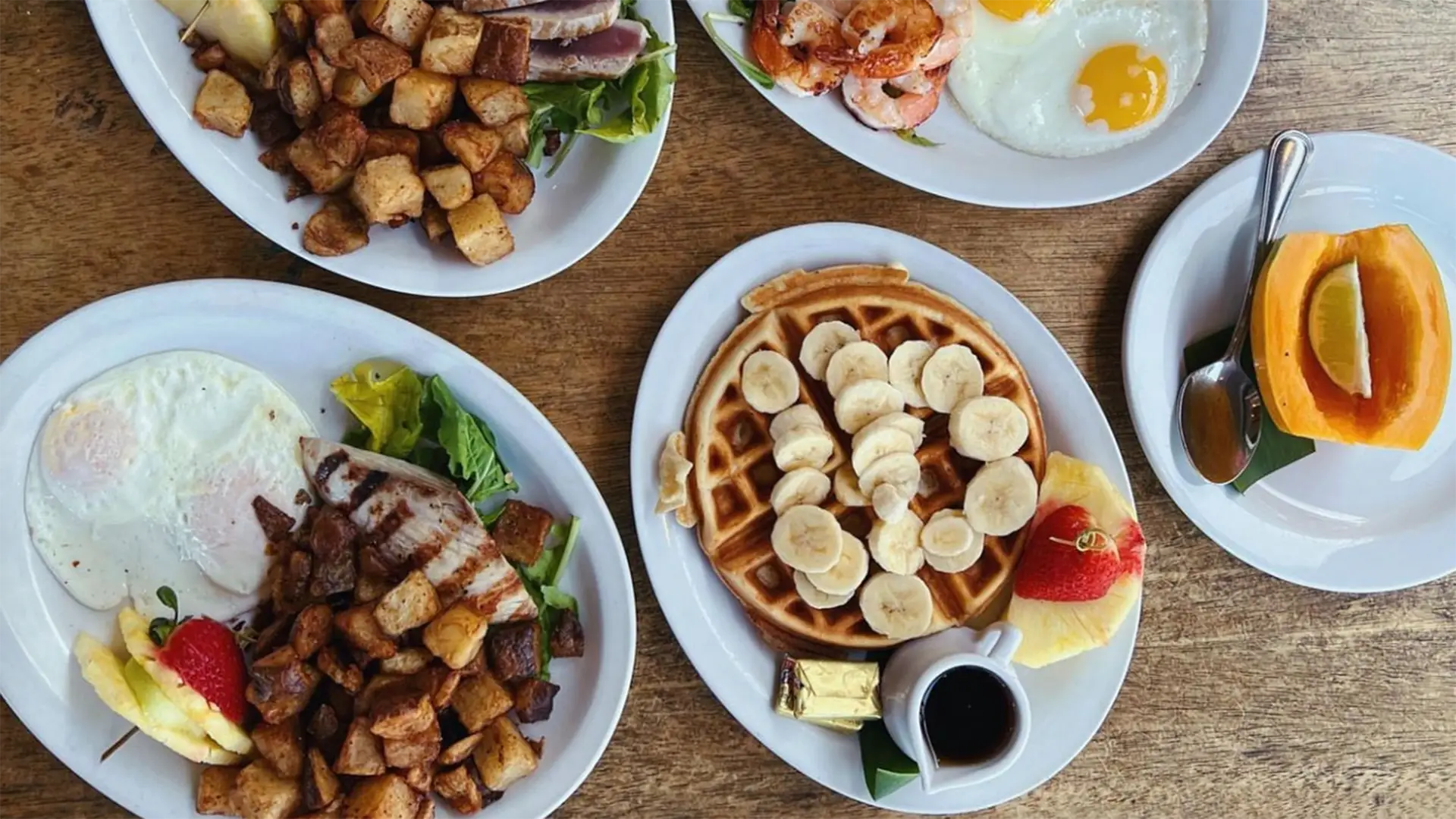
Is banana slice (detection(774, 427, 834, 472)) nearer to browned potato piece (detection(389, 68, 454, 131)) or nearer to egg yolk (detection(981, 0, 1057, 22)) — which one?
browned potato piece (detection(389, 68, 454, 131))

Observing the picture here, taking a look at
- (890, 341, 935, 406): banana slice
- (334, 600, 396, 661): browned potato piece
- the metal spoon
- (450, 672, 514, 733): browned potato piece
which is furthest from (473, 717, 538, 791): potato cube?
the metal spoon

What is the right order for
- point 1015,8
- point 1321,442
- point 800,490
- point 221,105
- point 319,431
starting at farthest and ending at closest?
point 1321,442
point 1015,8
point 800,490
point 319,431
point 221,105

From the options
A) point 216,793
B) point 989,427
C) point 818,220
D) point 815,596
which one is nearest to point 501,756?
point 216,793

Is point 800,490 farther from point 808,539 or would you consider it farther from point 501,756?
point 501,756

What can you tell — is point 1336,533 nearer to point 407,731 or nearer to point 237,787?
point 407,731

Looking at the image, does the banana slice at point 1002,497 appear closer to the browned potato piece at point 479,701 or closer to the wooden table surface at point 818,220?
the wooden table surface at point 818,220

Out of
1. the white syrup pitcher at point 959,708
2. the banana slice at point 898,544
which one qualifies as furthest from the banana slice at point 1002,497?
the white syrup pitcher at point 959,708

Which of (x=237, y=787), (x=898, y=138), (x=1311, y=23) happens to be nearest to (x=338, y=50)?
(x=898, y=138)
